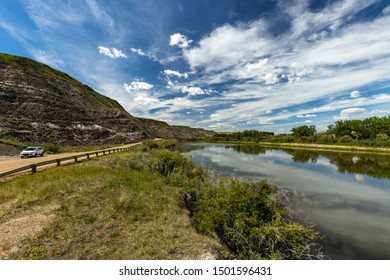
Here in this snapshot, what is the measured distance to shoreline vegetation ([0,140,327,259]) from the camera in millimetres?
8172

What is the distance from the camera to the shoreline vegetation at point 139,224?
817cm

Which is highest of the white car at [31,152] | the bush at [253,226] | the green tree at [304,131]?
the green tree at [304,131]

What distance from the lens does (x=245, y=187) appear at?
500 inches

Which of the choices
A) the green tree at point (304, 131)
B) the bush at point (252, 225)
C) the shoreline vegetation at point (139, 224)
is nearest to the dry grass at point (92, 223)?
the shoreline vegetation at point (139, 224)

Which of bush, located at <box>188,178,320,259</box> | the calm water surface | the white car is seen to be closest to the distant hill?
the white car

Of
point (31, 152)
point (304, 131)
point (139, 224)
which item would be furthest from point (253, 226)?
point (304, 131)

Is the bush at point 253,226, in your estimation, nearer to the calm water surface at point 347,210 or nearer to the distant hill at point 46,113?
the calm water surface at point 347,210

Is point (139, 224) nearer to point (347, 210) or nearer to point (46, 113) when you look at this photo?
point (347, 210)

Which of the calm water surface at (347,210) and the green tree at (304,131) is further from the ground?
the green tree at (304,131)

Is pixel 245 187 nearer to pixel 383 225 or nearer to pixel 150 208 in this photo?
pixel 150 208

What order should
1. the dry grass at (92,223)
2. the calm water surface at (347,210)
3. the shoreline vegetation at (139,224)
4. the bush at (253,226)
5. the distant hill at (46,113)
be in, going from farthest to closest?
1. the distant hill at (46,113)
2. the calm water surface at (347,210)
3. the bush at (253,226)
4. the shoreline vegetation at (139,224)
5. the dry grass at (92,223)

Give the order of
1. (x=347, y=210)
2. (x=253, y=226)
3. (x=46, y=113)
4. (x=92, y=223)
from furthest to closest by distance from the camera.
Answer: (x=46, y=113), (x=347, y=210), (x=253, y=226), (x=92, y=223)

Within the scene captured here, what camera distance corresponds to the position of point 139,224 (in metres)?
10.6
